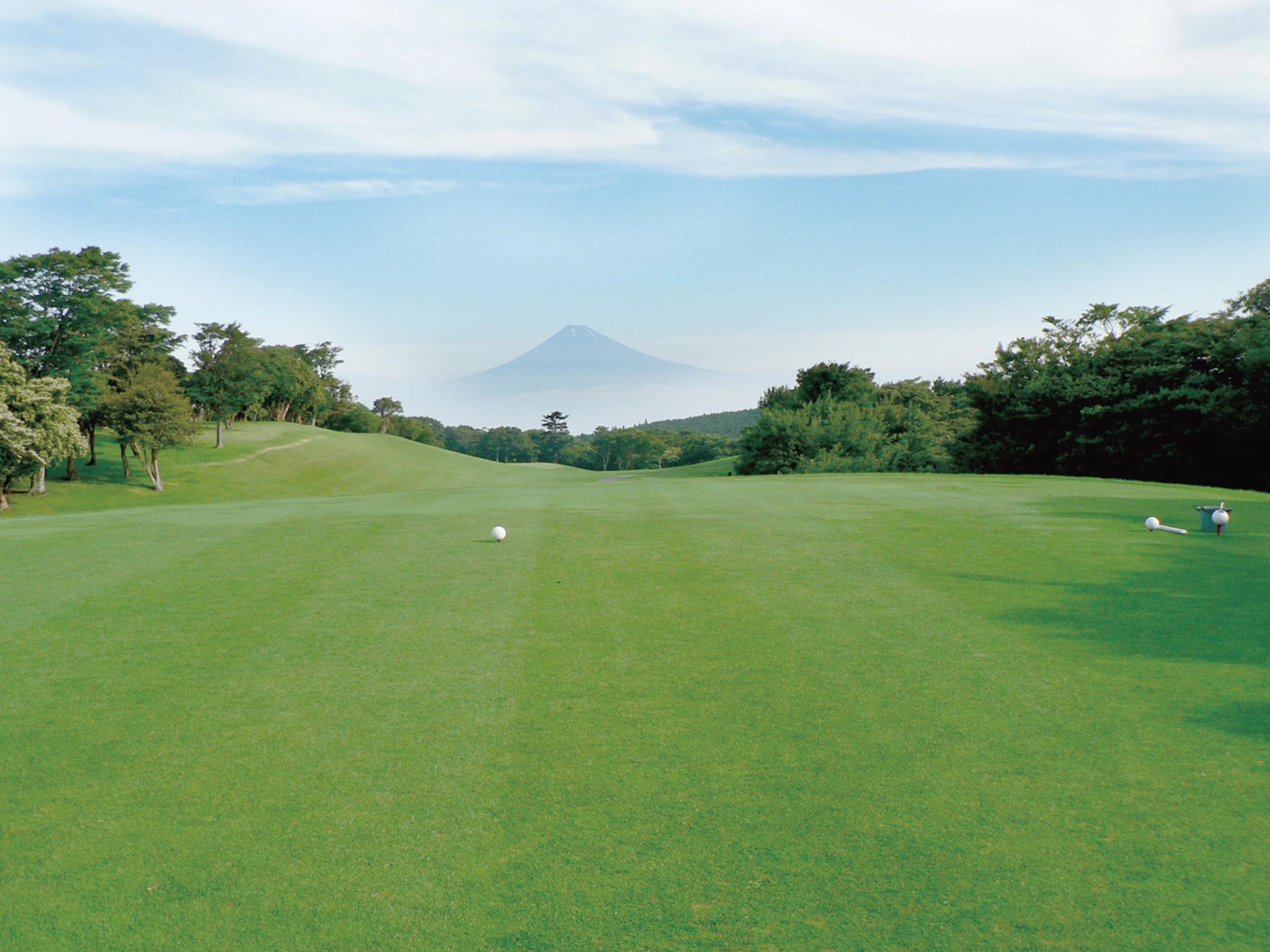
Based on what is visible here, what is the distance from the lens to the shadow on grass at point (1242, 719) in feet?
16.6

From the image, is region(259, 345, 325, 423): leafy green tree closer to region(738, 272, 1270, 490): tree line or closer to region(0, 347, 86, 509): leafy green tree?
region(0, 347, 86, 509): leafy green tree

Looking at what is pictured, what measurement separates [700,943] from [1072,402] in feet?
117

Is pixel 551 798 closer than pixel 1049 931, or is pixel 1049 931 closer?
pixel 1049 931

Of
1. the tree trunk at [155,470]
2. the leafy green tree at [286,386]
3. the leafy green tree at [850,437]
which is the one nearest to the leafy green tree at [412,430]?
the leafy green tree at [286,386]

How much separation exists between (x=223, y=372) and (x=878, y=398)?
1971 inches

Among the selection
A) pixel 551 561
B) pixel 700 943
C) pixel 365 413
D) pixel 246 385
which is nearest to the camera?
pixel 700 943

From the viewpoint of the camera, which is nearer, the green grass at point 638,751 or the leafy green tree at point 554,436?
the green grass at point 638,751

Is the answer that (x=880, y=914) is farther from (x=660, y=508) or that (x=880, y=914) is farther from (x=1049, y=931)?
(x=660, y=508)

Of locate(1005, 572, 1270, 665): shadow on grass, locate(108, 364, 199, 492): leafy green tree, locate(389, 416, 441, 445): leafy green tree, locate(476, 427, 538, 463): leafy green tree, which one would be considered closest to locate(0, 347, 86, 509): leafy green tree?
locate(108, 364, 199, 492): leafy green tree

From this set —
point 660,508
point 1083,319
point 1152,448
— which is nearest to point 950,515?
point 660,508

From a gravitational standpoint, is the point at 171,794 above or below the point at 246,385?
below

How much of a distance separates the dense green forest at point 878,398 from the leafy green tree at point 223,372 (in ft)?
0.40

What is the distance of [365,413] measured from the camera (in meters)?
115

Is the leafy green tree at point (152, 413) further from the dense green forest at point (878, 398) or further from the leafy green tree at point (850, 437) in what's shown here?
the leafy green tree at point (850, 437)
